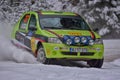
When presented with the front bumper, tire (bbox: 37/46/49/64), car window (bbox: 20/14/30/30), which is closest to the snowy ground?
tire (bbox: 37/46/49/64)

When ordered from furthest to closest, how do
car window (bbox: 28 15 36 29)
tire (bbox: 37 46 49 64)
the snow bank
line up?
1. car window (bbox: 28 15 36 29)
2. the snow bank
3. tire (bbox: 37 46 49 64)

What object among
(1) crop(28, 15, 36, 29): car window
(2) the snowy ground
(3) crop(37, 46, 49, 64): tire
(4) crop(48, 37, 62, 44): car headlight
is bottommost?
(3) crop(37, 46, 49, 64): tire

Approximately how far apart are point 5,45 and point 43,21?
1837 millimetres

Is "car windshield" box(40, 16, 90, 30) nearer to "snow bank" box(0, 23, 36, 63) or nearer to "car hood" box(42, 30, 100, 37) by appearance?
"car hood" box(42, 30, 100, 37)

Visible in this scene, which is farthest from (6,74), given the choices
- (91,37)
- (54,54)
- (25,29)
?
(25,29)

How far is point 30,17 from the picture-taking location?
13500 millimetres

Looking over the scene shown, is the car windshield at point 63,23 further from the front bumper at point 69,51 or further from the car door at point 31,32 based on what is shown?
the front bumper at point 69,51

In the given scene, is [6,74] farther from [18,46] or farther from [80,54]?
[18,46]

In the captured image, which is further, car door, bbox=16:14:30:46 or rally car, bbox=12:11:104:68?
car door, bbox=16:14:30:46

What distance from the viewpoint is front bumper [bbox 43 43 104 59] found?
11609 millimetres

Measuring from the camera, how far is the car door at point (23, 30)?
43.7ft

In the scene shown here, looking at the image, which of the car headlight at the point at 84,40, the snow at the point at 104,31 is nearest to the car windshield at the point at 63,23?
the car headlight at the point at 84,40

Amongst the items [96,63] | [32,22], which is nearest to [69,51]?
[96,63]

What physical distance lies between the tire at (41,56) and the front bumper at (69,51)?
0.49 feet
